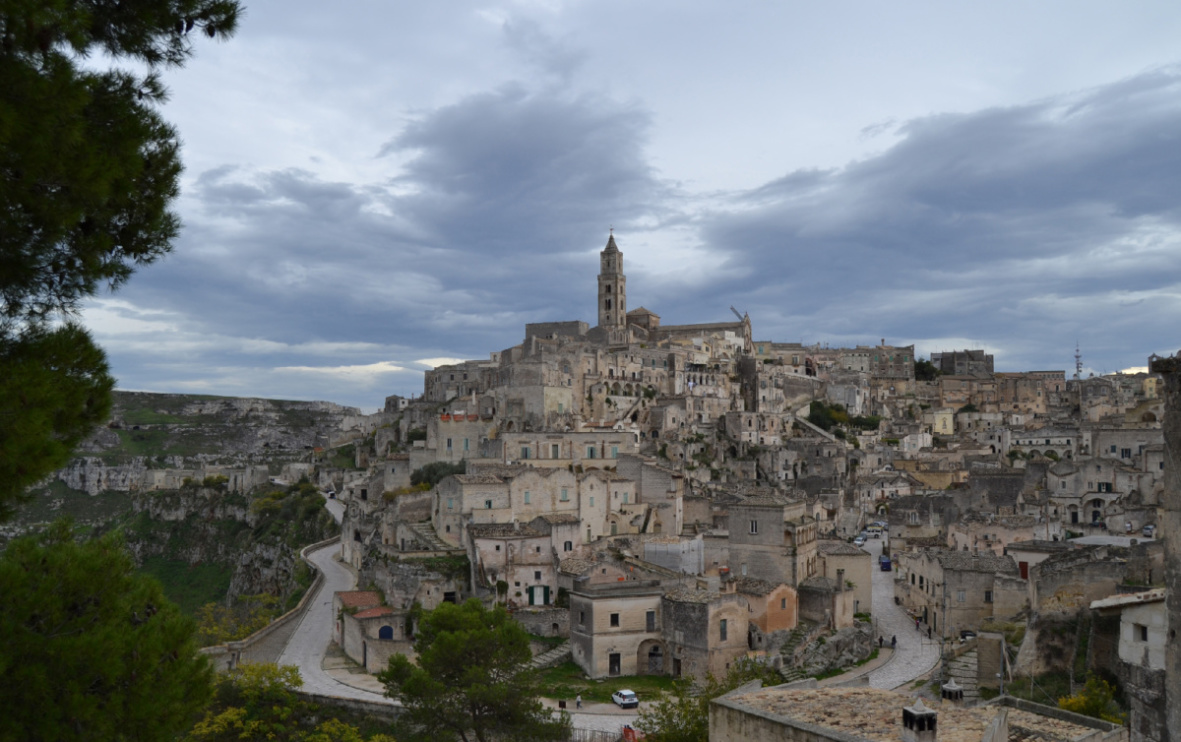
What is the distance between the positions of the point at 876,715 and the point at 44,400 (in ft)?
49.1

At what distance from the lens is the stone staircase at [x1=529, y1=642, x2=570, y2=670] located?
116 ft

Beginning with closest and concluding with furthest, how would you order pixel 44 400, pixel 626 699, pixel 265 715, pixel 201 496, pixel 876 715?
pixel 44 400 → pixel 876 715 → pixel 265 715 → pixel 626 699 → pixel 201 496

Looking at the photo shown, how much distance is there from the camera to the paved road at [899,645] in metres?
33.4

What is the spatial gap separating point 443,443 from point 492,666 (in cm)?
3232

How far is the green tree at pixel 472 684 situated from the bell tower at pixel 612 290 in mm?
87506

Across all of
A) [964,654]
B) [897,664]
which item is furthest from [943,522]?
[964,654]

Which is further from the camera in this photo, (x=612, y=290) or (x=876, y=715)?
(x=612, y=290)

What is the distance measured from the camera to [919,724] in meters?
14.4

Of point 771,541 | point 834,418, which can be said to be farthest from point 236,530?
point 834,418

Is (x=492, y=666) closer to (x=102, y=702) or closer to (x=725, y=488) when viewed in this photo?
(x=102, y=702)

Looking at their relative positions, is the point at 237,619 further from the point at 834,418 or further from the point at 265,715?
the point at 834,418

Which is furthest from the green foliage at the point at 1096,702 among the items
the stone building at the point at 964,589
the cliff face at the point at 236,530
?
the cliff face at the point at 236,530

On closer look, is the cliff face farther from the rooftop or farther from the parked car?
the parked car

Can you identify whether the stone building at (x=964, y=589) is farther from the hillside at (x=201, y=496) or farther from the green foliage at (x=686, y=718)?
the hillside at (x=201, y=496)
